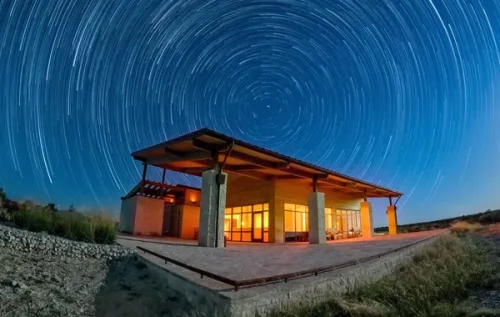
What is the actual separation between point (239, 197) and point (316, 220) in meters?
6.29

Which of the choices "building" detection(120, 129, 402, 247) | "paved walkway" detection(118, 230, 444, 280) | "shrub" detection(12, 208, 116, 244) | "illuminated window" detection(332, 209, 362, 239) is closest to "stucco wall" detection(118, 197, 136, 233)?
"building" detection(120, 129, 402, 247)

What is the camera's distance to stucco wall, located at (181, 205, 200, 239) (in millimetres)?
20188

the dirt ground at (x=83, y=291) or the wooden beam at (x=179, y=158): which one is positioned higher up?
the wooden beam at (x=179, y=158)

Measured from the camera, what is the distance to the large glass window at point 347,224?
77.5 ft

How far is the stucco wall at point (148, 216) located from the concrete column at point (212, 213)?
6535 millimetres

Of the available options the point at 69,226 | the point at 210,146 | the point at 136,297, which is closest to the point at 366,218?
the point at 210,146

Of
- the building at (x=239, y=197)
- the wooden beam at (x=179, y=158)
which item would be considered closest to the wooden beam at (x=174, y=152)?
the building at (x=239, y=197)

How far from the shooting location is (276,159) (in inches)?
595

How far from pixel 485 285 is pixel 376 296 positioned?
7.71 ft

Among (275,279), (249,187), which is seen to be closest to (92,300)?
(275,279)

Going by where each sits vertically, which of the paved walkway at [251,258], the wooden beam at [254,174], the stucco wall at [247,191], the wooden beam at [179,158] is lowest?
the paved walkway at [251,258]

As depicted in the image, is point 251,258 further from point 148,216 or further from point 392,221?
point 392,221

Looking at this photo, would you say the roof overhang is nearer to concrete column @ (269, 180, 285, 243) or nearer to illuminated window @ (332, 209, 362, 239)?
concrete column @ (269, 180, 285, 243)

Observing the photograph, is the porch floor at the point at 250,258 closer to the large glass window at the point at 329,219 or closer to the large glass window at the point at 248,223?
the large glass window at the point at 248,223
